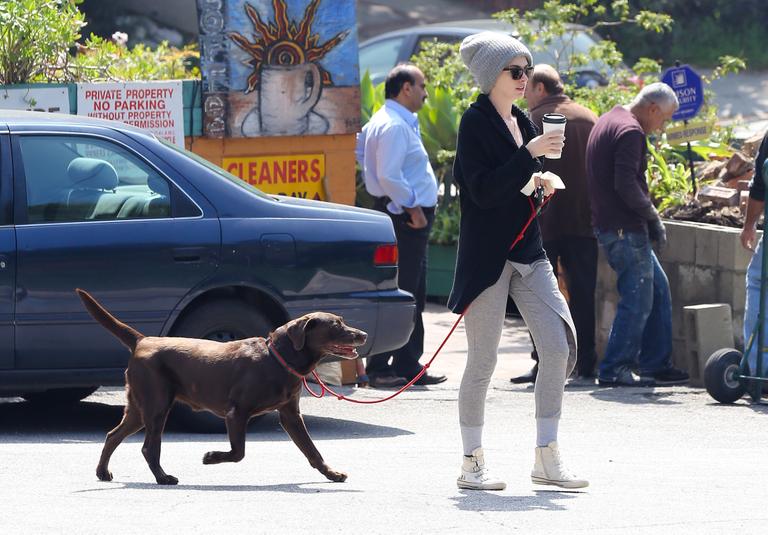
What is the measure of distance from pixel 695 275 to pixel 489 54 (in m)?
4.14

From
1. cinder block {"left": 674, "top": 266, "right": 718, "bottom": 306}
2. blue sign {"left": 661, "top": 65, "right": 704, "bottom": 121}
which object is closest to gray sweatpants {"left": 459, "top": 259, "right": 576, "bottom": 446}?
cinder block {"left": 674, "top": 266, "right": 718, "bottom": 306}

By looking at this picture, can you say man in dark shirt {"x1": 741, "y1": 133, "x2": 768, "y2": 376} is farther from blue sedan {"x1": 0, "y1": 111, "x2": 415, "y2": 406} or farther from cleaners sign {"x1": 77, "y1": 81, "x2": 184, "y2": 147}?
cleaners sign {"x1": 77, "y1": 81, "x2": 184, "y2": 147}

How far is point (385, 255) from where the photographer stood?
7945 millimetres

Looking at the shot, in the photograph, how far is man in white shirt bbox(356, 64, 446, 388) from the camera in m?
9.33

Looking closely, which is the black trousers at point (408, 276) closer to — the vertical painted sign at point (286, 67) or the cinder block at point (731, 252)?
the vertical painted sign at point (286, 67)

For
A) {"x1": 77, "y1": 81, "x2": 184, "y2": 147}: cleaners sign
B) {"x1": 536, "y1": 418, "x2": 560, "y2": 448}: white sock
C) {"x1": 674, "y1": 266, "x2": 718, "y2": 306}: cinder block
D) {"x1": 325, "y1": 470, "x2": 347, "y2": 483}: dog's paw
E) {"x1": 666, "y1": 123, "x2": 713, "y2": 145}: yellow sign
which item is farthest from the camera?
{"x1": 666, "y1": 123, "x2": 713, "y2": 145}: yellow sign

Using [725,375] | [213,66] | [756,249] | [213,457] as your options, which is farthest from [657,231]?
[213,457]

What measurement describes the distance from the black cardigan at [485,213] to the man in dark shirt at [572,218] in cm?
350

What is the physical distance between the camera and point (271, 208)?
25.4 feet

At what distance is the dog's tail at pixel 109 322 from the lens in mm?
6191

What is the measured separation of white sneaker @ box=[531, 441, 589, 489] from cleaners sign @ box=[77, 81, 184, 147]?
4.09m

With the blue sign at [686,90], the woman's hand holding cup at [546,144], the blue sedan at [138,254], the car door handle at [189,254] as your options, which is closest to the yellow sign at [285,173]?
the blue sedan at [138,254]

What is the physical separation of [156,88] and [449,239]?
11.9ft

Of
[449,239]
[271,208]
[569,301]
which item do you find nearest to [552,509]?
[271,208]
